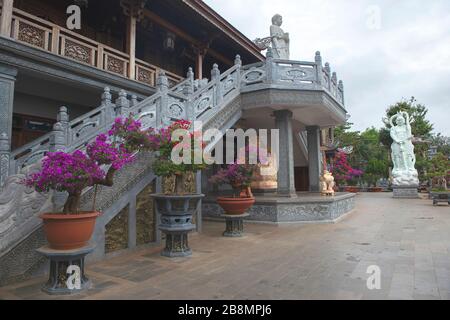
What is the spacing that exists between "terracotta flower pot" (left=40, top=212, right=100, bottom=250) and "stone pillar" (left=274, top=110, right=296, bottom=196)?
607 centimetres

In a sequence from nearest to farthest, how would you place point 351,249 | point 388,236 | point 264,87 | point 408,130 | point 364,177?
point 351,249, point 388,236, point 264,87, point 408,130, point 364,177

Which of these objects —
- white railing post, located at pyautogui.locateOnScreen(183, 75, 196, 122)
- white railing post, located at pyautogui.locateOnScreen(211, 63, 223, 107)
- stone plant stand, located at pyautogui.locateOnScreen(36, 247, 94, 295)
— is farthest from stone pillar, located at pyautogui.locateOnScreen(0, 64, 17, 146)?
white railing post, located at pyautogui.locateOnScreen(211, 63, 223, 107)

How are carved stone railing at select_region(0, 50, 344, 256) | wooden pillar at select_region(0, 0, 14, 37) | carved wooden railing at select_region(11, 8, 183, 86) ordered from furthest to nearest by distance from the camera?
carved wooden railing at select_region(11, 8, 183, 86)
wooden pillar at select_region(0, 0, 14, 37)
carved stone railing at select_region(0, 50, 344, 256)

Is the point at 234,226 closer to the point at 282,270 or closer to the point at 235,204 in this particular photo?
the point at 235,204

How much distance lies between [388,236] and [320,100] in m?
3.92

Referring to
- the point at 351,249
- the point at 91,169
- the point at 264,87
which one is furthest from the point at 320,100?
the point at 91,169

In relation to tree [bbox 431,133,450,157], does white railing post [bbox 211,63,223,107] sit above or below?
below

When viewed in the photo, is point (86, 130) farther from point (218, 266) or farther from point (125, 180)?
point (218, 266)

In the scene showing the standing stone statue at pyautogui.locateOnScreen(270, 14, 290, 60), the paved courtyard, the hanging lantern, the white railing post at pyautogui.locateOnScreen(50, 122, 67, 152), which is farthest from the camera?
the standing stone statue at pyautogui.locateOnScreen(270, 14, 290, 60)

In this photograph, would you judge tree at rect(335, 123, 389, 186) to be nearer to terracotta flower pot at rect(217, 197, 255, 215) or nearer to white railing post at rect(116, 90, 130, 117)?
terracotta flower pot at rect(217, 197, 255, 215)

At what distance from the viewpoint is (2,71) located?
568 cm

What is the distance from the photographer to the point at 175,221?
471 cm

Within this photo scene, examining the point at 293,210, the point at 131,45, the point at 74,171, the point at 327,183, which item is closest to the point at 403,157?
the point at 327,183

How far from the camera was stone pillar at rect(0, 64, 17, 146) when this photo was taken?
567cm
